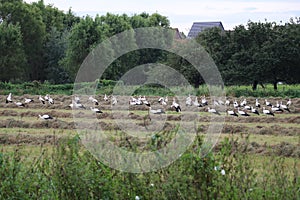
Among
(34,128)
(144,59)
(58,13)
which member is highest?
(58,13)

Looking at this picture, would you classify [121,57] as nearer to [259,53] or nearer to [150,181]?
[259,53]

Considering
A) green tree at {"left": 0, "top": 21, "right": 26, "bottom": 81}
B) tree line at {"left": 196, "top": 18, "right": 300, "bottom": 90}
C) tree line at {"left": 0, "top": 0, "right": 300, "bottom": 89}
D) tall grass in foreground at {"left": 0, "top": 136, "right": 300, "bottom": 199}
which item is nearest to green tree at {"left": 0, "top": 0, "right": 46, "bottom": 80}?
tree line at {"left": 0, "top": 0, "right": 300, "bottom": 89}

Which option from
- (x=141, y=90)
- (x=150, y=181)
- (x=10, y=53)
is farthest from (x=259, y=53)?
(x=150, y=181)

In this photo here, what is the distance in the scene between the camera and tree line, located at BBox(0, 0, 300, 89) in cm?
3853

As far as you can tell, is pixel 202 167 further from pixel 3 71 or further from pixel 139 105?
pixel 3 71

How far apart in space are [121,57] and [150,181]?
39.7 meters

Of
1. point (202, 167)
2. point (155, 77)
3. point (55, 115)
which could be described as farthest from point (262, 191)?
point (155, 77)

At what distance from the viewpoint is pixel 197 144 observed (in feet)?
19.0

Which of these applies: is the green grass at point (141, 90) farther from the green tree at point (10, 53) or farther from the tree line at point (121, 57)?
the green tree at point (10, 53)

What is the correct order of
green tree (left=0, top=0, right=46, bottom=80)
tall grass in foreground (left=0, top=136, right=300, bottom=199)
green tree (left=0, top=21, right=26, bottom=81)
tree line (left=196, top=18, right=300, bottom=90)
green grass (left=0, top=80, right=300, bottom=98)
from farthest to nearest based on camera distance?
green tree (left=0, top=0, right=46, bottom=80) < green tree (left=0, top=21, right=26, bottom=81) < tree line (left=196, top=18, right=300, bottom=90) < green grass (left=0, top=80, right=300, bottom=98) < tall grass in foreground (left=0, top=136, right=300, bottom=199)

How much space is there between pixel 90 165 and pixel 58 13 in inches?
2313

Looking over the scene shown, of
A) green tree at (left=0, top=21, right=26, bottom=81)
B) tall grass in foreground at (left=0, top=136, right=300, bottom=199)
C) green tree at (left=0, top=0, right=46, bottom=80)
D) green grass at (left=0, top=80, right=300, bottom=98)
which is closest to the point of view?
tall grass in foreground at (left=0, top=136, right=300, bottom=199)

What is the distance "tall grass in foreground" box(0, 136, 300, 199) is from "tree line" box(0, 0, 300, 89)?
953 inches

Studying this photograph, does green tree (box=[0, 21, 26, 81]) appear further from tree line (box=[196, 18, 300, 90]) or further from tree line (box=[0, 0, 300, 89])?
tree line (box=[196, 18, 300, 90])
